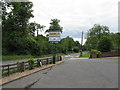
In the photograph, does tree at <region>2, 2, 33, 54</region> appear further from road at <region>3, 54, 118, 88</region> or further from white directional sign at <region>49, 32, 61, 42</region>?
white directional sign at <region>49, 32, 61, 42</region>

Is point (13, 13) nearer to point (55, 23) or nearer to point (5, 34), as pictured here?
point (5, 34)

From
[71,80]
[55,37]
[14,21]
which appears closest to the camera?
[71,80]

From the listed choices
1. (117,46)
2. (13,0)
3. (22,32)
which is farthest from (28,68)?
(117,46)

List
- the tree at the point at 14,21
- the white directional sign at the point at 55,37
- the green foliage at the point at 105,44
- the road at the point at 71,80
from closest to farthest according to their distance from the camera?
the road at the point at 71,80 → the tree at the point at 14,21 → the white directional sign at the point at 55,37 → the green foliage at the point at 105,44

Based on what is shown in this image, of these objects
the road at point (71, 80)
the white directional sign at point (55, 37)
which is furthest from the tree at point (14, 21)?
the white directional sign at point (55, 37)

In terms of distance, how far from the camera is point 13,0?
1078 centimetres

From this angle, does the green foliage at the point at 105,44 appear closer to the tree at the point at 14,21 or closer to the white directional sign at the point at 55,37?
the white directional sign at the point at 55,37

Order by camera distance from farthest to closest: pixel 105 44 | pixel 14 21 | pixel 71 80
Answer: pixel 105 44, pixel 14 21, pixel 71 80

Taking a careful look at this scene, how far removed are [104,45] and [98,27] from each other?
91.2 ft

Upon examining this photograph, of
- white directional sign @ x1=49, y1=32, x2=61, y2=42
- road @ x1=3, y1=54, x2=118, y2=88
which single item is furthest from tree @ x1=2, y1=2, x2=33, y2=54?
white directional sign @ x1=49, y1=32, x2=61, y2=42

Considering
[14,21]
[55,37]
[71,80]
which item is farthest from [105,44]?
[71,80]

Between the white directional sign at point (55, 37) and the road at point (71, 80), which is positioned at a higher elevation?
the white directional sign at point (55, 37)

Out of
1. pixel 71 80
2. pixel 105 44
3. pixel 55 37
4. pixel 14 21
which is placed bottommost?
pixel 71 80

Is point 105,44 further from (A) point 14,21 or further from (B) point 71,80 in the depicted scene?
(B) point 71,80
